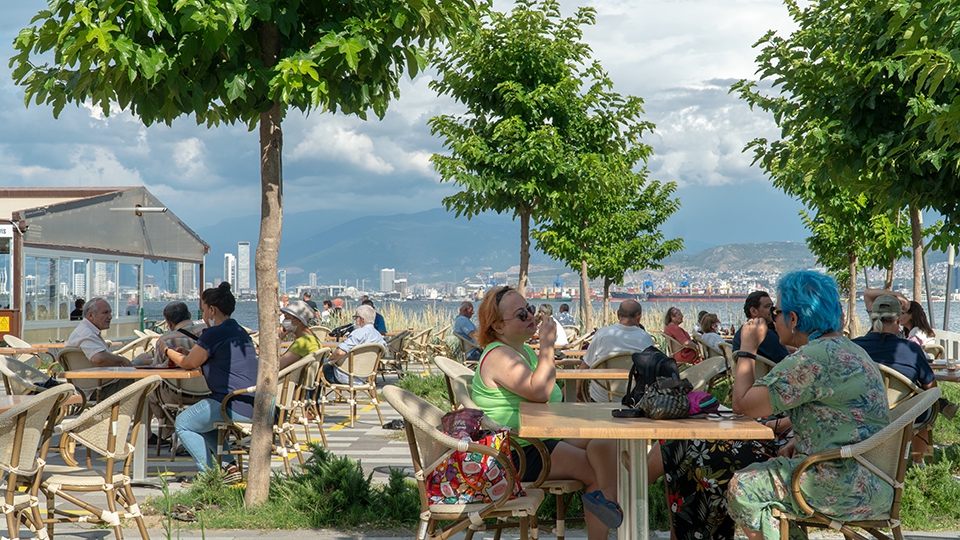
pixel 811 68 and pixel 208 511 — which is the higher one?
pixel 811 68

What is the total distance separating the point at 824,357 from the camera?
3.23 metres

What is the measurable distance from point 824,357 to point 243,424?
13.4 feet

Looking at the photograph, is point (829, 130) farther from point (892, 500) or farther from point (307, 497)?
point (307, 497)

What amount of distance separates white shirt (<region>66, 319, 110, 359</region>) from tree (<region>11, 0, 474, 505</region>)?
9.57 ft

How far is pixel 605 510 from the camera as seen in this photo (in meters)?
3.31

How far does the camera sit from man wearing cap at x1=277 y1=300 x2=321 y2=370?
25.0 ft

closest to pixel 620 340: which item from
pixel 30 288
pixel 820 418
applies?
pixel 820 418

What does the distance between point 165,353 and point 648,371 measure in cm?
458

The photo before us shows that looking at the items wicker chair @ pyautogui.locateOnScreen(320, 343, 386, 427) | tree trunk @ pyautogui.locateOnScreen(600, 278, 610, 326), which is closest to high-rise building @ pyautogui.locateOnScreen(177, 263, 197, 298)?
tree trunk @ pyautogui.locateOnScreen(600, 278, 610, 326)

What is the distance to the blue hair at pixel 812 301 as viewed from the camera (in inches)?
132

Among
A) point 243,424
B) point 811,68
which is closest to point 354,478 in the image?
point 243,424

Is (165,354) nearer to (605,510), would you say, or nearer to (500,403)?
(500,403)

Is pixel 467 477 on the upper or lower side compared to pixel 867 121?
lower

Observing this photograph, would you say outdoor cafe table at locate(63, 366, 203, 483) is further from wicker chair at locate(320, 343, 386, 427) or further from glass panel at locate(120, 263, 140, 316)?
glass panel at locate(120, 263, 140, 316)
